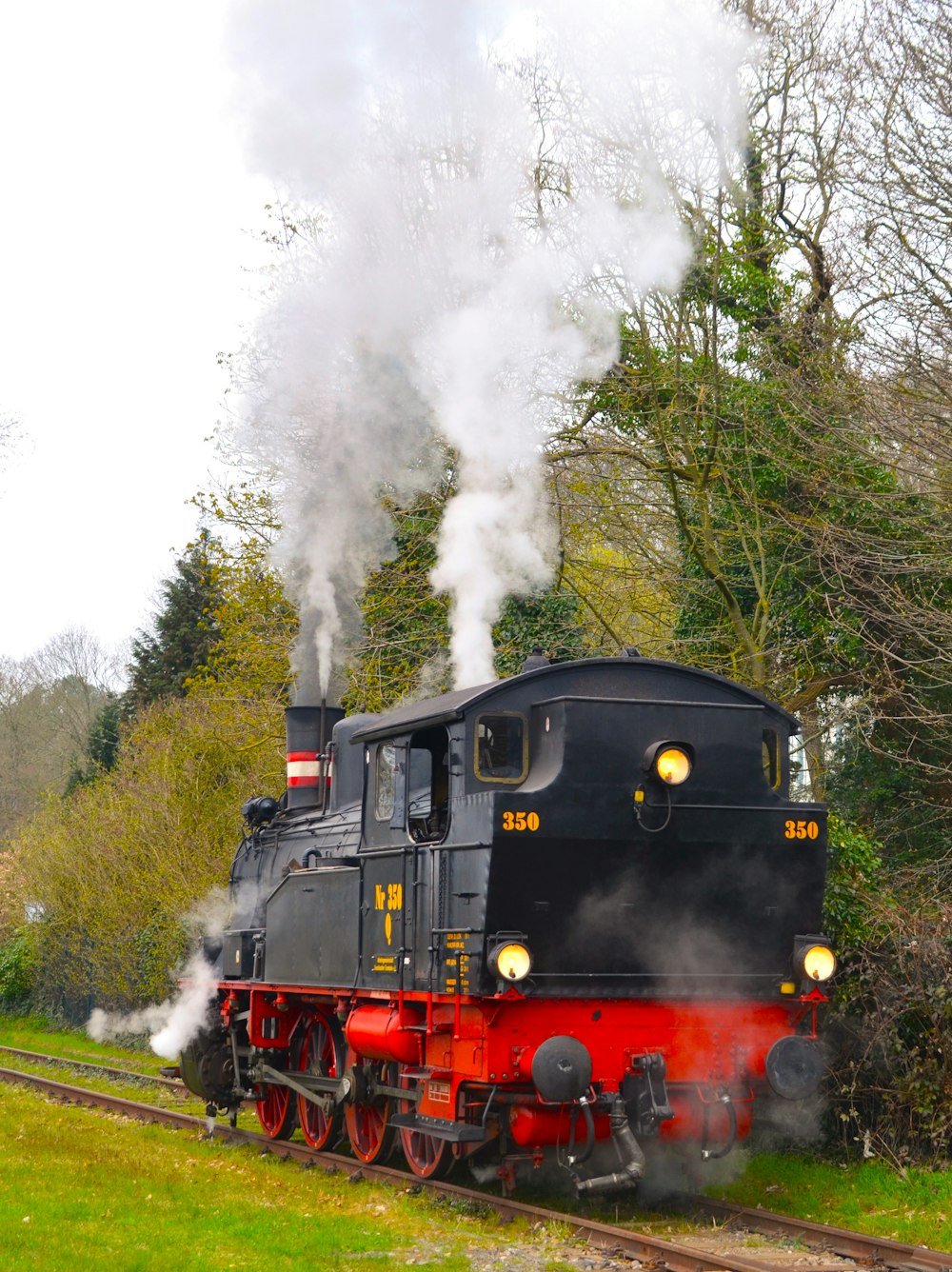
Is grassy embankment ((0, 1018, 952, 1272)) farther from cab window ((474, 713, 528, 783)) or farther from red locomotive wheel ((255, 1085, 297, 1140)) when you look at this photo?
cab window ((474, 713, 528, 783))

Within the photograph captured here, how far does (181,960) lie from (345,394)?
9.01 m

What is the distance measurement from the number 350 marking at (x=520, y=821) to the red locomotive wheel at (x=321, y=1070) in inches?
132

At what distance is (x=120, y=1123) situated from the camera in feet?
42.9

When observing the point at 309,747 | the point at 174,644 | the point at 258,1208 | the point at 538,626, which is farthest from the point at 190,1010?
the point at 174,644

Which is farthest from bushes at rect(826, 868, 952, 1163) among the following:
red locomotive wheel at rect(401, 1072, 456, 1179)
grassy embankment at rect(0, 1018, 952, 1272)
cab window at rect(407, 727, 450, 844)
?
cab window at rect(407, 727, 450, 844)

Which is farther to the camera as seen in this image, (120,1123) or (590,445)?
(590,445)

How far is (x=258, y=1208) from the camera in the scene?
8.47 meters

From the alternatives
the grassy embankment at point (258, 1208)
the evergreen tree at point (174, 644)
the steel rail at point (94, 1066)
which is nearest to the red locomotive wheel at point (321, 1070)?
the grassy embankment at point (258, 1208)

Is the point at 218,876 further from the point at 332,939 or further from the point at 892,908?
the point at 892,908

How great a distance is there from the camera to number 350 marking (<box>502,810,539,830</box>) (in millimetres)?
7816

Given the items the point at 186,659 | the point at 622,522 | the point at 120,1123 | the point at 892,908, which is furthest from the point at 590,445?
the point at 186,659

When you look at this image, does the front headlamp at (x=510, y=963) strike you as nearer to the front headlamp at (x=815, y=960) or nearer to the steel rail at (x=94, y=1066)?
the front headlamp at (x=815, y=960)

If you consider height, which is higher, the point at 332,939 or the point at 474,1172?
the point at 332,939

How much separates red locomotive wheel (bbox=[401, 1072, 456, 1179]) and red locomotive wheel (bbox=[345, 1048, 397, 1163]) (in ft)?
0.70
